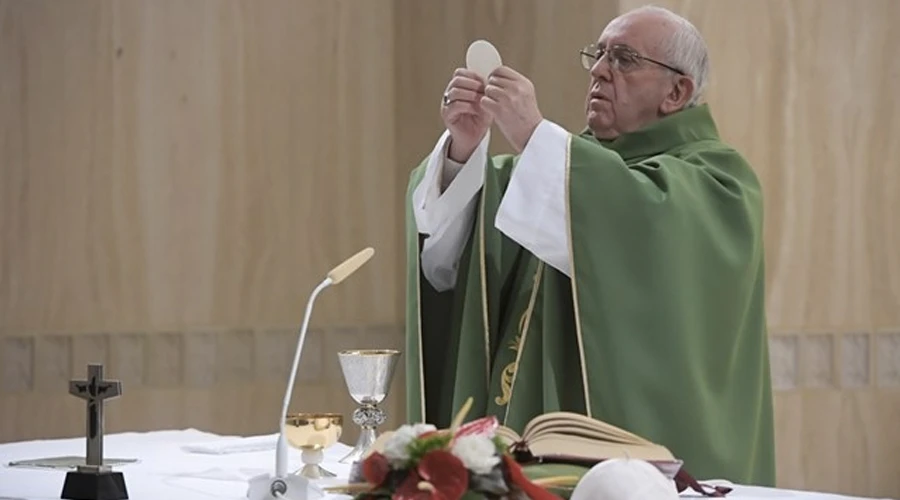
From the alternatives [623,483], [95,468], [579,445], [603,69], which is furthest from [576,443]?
[603,69]

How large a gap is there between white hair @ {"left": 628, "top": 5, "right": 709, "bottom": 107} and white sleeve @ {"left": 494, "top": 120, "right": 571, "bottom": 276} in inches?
20.1

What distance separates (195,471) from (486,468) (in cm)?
140

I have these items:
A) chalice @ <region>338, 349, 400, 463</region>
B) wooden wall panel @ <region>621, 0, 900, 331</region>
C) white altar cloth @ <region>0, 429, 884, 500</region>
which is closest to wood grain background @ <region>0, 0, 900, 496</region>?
wooden wall panel @ <region>621, 0, 900, 331</region>

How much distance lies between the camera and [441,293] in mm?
3957

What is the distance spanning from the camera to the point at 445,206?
382 cm

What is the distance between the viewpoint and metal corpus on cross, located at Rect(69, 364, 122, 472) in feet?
9.05

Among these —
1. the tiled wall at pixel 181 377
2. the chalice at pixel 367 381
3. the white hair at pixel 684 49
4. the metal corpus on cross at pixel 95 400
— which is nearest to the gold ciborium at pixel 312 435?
the chalice at pixel 367 381

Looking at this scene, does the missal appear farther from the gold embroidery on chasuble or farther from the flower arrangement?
the gold embroidery on chasuble

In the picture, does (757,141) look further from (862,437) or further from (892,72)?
(862,437)

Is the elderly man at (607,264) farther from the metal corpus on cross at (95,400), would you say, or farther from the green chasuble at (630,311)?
the metal corpus on cross at (95,400)

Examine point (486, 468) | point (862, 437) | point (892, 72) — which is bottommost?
point (862, 437)

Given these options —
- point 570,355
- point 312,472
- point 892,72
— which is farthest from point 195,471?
point 892,72

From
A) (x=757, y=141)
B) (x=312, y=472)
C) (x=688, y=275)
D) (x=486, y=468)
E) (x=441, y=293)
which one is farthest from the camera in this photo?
(x=757, y=141)

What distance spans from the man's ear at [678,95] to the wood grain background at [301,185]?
1885 mm
